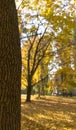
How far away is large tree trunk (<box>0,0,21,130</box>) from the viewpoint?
4297 mm

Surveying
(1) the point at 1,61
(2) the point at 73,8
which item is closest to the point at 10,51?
(1) the point at 1,61

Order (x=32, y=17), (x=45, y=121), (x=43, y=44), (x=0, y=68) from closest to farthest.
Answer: (x=0, y=68) < (x=45, y=121) < (x=32, y=17) < (x=43, y=44)

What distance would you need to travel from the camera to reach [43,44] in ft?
83.9

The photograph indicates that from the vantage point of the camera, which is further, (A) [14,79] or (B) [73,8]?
(B) [73,8]

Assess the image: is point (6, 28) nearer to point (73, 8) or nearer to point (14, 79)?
point (14, 79)

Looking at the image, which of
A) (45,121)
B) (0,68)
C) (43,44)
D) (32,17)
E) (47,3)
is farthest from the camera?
(43,44)

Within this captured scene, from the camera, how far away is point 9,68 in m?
4.39

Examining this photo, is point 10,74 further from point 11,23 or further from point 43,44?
point 43,44

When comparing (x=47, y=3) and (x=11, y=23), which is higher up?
(x=47, y=3)

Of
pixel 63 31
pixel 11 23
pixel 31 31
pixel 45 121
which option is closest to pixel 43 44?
pixel 31 31

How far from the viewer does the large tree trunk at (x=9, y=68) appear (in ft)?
14.1

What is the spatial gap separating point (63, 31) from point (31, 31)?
2.96 meters

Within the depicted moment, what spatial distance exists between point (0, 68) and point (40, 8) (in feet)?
59.3

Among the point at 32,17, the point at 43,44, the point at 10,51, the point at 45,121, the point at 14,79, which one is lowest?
the point at 45,121
